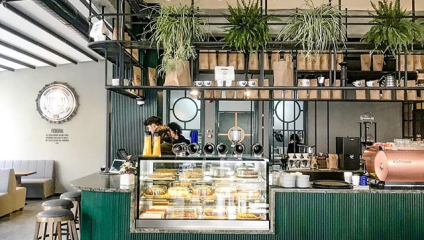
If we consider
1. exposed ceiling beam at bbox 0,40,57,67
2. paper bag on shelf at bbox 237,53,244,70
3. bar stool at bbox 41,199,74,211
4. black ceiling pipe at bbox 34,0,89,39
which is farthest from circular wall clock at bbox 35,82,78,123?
bar stool at bbox 41,199,74,211

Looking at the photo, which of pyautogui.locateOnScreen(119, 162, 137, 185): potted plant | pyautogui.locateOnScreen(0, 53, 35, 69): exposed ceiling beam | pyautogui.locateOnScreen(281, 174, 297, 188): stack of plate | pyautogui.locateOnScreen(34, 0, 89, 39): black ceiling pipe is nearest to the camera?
pyautogui.locateOnScreen(281, 174, 297, 188): stack of plate

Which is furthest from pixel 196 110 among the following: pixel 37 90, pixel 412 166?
pixel 412 166

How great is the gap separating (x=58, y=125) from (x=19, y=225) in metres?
3.92

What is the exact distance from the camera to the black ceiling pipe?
451 centimetres

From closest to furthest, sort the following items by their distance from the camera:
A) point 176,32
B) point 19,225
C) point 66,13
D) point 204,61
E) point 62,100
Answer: point 176,32, point 66,13, point 204,61, point 19,225, point 62,100

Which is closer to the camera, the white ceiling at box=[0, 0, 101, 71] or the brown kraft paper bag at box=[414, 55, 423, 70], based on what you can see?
the white ceiling at box=[0, 0, 101, 71]

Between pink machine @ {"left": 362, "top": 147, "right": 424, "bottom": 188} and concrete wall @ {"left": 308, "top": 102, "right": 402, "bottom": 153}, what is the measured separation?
439cm

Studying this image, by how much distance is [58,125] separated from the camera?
10242 millimetres

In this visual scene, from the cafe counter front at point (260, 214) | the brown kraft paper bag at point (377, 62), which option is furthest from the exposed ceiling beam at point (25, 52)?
the brown kraft paper bag at point (377, 62)

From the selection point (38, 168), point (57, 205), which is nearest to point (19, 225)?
point (57, 205)

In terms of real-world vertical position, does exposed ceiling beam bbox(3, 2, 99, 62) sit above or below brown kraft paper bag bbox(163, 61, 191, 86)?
above

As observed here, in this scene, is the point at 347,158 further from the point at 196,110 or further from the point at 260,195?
the point at 260,195

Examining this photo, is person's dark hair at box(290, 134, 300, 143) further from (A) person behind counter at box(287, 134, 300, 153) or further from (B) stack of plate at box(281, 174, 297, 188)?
(B) stack of plate at box(281, 174, 297, 188)

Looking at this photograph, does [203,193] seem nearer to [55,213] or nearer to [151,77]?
[55,213]
